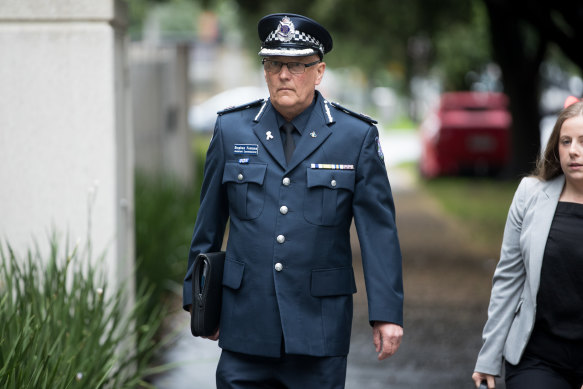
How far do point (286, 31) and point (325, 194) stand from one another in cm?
61

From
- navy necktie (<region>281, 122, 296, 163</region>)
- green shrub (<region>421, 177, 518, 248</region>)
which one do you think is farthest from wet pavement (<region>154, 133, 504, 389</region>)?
navy necktie (<region>281, 122, 296, 163</region>)

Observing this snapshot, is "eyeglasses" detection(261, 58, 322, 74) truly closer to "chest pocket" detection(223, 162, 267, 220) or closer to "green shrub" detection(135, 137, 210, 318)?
"chest pocket" detection(223, 162, 267, 220)

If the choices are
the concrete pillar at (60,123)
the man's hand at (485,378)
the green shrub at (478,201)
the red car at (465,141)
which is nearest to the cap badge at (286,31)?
the man's hand at (485,378)

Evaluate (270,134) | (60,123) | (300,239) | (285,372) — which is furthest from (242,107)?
(60,123)

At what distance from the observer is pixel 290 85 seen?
352 centimetres

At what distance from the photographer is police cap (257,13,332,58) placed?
11.6 feet

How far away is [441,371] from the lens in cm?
634

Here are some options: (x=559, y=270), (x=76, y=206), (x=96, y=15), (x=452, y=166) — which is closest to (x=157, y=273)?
(x=76, y=206)

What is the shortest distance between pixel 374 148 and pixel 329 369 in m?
0.83

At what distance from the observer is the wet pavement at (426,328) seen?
20.1ft

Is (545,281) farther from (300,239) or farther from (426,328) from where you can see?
(426,328)

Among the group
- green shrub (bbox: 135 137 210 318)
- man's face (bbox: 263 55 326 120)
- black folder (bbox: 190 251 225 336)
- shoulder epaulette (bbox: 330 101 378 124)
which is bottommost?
green shrub (bbox: 135 137 210 318)

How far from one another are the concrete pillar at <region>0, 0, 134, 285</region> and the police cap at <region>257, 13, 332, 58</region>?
1.90 m

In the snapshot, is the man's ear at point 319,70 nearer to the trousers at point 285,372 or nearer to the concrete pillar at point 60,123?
the trousers at point 285,372
